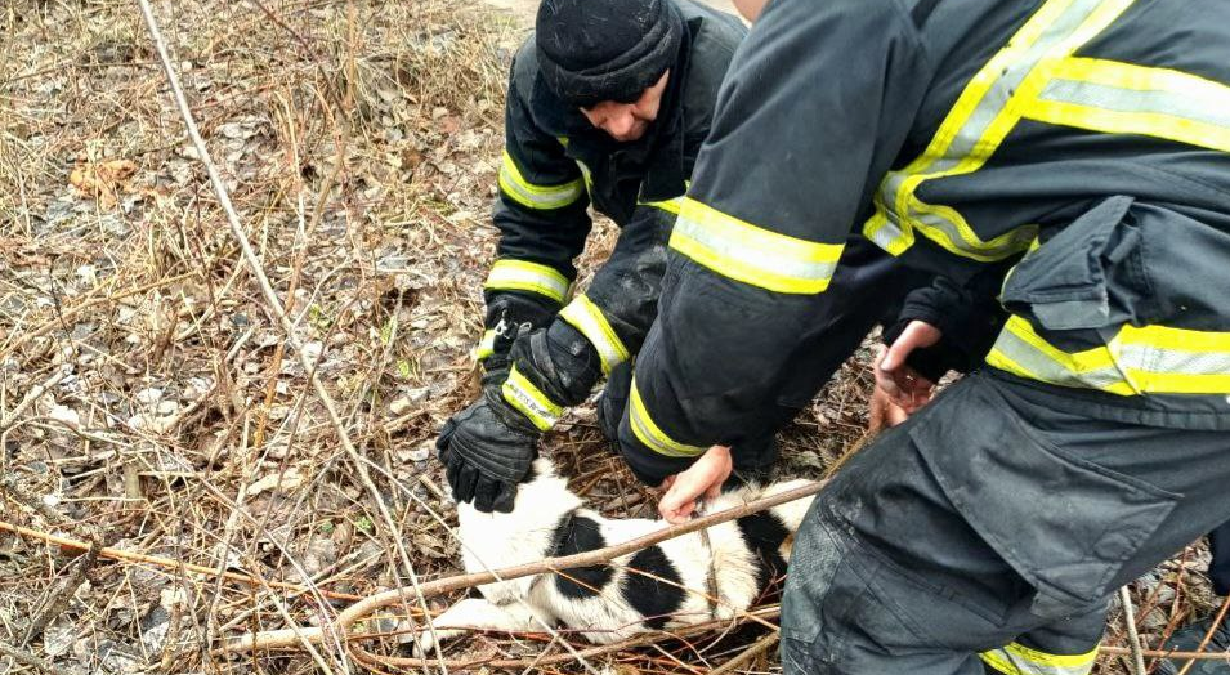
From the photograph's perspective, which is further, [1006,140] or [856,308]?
[856,308]

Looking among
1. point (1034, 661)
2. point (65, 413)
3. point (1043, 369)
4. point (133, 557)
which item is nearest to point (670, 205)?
point (1043, 369)

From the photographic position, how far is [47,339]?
12.5ft

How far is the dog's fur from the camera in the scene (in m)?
2.87

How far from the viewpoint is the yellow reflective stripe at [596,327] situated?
2.80 meters

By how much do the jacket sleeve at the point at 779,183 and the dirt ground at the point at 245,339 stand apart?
2.98ft

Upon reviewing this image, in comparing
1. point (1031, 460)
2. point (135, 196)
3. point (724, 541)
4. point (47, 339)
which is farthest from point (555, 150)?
point (135, 196)

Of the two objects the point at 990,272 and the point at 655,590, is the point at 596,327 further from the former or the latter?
the point at 990,272

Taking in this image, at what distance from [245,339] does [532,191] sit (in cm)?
149

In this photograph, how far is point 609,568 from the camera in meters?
2.92

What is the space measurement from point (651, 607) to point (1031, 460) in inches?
58.5

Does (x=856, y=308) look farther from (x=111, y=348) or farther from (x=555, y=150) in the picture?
Answer: (x=111, y=348)

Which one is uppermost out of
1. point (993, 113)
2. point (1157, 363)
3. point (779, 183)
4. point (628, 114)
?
point (993, 113)

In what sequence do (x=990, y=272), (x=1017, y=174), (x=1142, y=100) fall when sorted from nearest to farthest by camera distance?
(x=1142, y=100), (x=1017, y=174), (x=990, y=272)

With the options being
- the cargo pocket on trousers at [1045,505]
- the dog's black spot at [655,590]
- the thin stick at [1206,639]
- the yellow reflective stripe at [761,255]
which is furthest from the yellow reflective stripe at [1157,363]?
the dog's black spot at [655,590]
